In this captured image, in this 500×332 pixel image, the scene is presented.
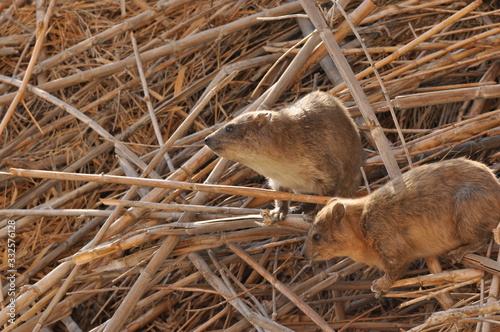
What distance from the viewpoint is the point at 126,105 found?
5.77 metres

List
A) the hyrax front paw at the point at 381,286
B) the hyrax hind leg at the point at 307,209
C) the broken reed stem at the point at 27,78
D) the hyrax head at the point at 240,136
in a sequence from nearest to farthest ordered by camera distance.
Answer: the hyrax front paw at the point at 381,286 < the hyrax head at the point at 240,136 < the hyrax hind leg at the point at 307,209 < the broken reed stem at the point at 27,78

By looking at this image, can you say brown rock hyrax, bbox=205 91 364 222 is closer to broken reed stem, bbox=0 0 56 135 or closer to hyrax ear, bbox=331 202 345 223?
hyrax ear, bbox=331 202 345 223

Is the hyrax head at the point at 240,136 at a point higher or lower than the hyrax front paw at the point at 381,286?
higher

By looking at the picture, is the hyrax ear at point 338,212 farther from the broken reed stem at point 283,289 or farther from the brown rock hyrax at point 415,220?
the broken reed stem at point 283,289

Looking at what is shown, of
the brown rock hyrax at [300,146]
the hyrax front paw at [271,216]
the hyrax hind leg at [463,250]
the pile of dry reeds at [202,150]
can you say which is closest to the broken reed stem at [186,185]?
the pile of dry reeds at [202,150]

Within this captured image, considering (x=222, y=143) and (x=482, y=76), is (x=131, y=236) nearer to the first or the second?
(x=222, y=143)

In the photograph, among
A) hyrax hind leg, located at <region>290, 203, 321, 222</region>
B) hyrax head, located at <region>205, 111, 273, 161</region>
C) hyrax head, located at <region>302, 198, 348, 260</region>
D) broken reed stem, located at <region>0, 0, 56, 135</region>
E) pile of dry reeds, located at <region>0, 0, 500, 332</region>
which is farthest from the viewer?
broken reed stem, located at <region>0, 0, 56, 135</region>

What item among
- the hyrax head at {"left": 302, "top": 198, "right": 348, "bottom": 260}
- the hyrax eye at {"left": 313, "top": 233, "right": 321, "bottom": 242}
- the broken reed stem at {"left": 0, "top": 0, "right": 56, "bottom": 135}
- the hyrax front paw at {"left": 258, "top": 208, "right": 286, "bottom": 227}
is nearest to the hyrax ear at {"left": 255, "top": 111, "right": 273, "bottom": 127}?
the hyrax front paw at {"left": 258, "top": 208, "right": 286, "bottom": 227}

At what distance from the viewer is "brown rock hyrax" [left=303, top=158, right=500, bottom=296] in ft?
11.4

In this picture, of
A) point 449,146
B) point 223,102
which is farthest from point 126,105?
point 449,146

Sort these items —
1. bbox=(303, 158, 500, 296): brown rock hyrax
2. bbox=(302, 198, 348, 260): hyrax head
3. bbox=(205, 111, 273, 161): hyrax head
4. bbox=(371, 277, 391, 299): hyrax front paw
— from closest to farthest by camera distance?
bbox=(303, 158, 500, 296): brown rock hyrax < bbox=(371, 277, 391, 299): hyrax front paw < bbox=(302, 198, 348, 260): hyrax head < bbox=(205, 111, 273, 161): hyrax head

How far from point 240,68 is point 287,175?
1321 millimetres

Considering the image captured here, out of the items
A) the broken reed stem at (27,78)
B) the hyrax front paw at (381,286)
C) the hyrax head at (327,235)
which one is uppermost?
the broken reed stem at (27,78)

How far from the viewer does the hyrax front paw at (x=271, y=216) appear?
3.83 meters
